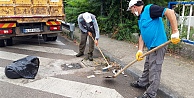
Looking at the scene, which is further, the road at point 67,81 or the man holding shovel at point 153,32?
the road at point 67,81

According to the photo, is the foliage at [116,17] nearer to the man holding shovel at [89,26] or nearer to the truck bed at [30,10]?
the truck bed at [30,10]

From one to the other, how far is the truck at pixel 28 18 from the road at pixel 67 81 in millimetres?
1263

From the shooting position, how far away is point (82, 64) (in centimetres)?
556

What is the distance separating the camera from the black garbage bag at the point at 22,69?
173 inches

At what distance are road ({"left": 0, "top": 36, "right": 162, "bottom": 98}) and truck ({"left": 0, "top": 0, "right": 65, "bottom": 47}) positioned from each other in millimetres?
1263

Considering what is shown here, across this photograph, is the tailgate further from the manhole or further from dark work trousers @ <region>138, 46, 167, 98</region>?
dark work trousers @ <region>138, 46, 167, 98</region>

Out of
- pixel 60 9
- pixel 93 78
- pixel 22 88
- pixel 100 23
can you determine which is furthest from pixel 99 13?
pixel 22 88

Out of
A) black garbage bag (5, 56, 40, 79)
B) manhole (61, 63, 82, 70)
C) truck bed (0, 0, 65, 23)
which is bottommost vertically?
manhole (61, 63, 82, 70)

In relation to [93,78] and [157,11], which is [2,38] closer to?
[93,78]

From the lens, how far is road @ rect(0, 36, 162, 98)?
3814 mm

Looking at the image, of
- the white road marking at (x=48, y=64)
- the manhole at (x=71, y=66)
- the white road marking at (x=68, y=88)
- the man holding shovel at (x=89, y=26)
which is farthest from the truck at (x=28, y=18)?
the white road marking at (x=68, y=88)

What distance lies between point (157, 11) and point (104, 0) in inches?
248

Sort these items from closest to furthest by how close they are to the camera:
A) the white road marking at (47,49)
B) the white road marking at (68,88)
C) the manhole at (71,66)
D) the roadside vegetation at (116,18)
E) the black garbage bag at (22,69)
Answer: the white road marking at (68,88), the black garbage bag at (22,69), the manhole at (71,66), the white road marking at (47,49), the roadside vegetation at (116,18)

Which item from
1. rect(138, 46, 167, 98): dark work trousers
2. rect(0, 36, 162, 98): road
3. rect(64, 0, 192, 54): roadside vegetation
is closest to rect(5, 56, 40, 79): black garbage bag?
rect(0, 36, 162, 98): road
